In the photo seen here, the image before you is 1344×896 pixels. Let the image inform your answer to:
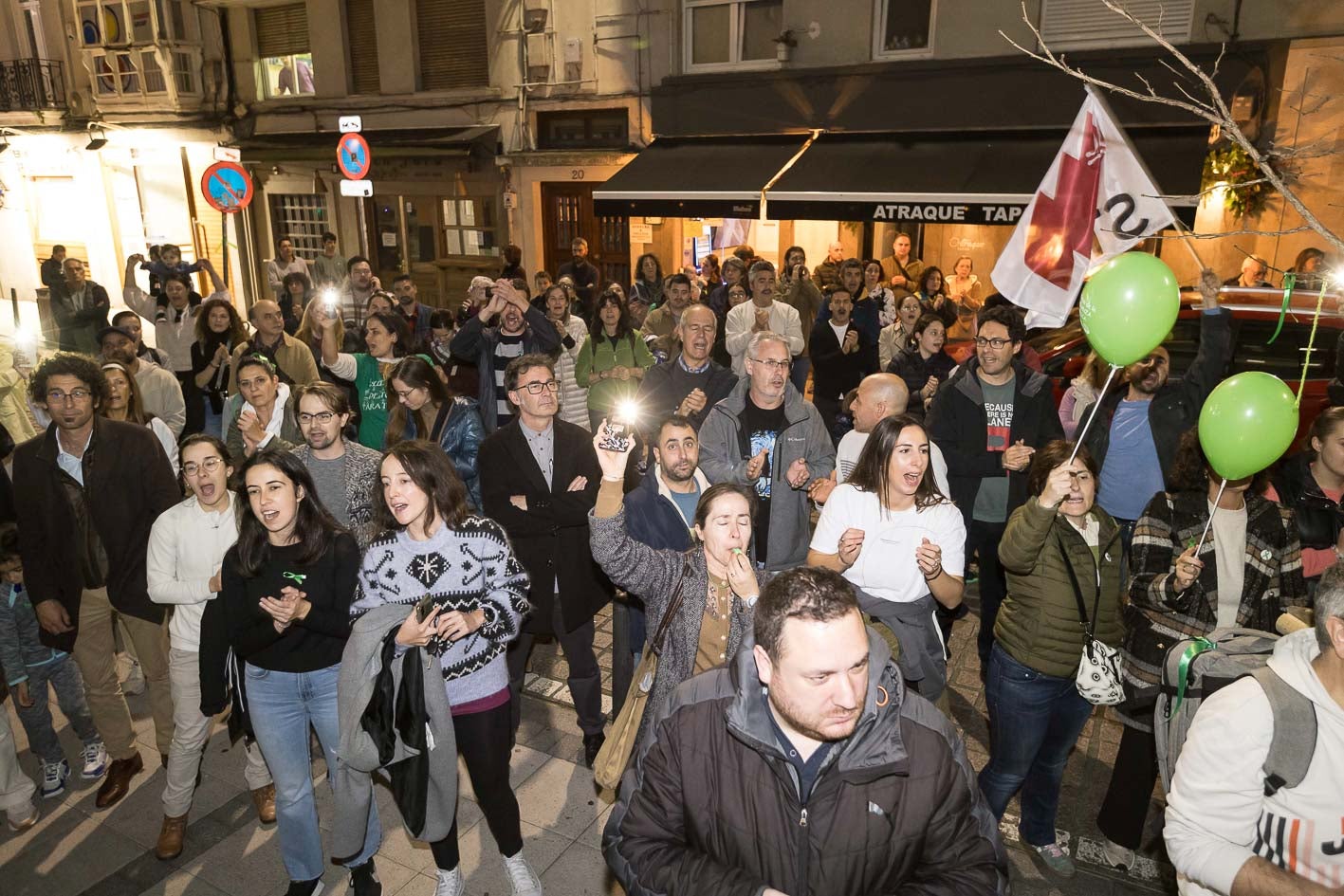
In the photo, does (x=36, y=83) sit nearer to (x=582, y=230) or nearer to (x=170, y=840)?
(x=582, y=230)

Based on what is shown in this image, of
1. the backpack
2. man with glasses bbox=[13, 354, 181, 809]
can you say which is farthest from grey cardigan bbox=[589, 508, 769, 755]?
man with glasses bbox=[13, 354, 181, 809]

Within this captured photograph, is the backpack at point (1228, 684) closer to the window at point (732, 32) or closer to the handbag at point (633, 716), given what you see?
the handbag at point (633, 716)

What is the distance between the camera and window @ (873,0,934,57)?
1308cm

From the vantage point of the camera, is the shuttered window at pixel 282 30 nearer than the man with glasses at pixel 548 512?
No

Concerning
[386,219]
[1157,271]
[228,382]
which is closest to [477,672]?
[1157,271]

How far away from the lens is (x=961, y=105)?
12805 mm

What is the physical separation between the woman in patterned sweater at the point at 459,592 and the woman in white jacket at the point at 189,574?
1018 millimetres

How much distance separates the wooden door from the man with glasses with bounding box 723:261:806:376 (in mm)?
7845

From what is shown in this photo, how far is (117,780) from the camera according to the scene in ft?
15.9

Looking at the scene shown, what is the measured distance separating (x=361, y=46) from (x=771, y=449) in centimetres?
1754

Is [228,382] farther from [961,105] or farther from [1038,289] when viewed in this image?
[961,105]

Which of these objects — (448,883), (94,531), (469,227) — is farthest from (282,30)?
(448,883)

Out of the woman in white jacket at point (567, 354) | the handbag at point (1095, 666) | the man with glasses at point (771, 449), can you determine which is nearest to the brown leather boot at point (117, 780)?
the woman in white jacket at point (567, 354)

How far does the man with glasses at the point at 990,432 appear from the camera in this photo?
5.38 metres
